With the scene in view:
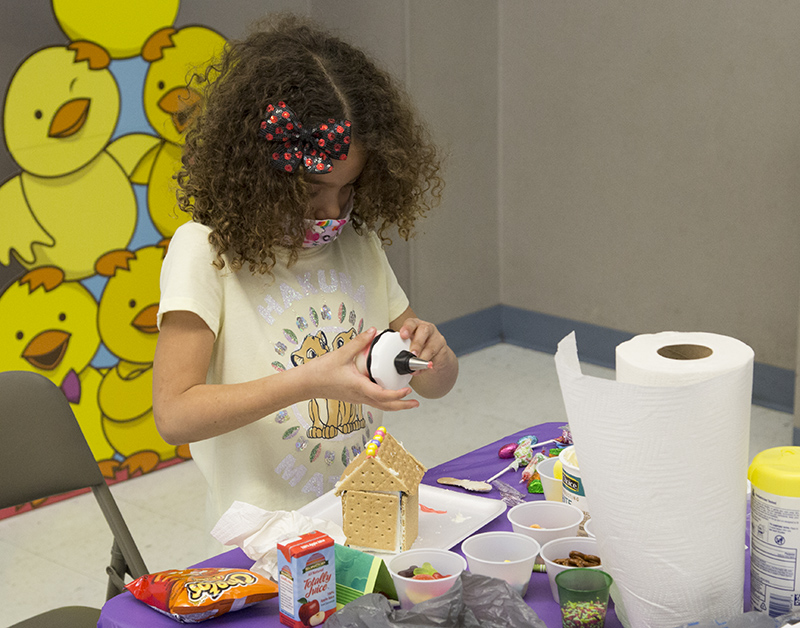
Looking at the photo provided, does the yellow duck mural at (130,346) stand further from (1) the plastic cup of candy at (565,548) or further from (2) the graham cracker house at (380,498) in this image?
(1) the plastic cup of candy at (565,548)

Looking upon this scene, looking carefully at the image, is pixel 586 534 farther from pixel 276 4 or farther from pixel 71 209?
pixel 276 4

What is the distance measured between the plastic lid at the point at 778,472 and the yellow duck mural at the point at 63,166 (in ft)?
8.04

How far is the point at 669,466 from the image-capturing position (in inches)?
36.0

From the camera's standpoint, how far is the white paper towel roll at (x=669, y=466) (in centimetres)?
90

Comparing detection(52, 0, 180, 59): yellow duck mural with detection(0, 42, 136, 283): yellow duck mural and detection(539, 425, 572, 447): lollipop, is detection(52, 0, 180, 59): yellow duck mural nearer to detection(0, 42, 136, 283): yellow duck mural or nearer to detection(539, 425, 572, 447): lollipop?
detection(0, 42, 136, 283): yellow duck mural

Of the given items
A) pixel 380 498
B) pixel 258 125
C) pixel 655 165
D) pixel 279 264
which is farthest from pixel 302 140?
pixel 655 165

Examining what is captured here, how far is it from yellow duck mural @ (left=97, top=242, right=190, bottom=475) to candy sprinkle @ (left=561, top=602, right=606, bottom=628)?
2.36m

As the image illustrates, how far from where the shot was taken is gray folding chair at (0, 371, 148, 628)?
1.62 m

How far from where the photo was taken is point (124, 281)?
123 inches

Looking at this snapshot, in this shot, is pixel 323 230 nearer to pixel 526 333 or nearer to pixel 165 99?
pixel 165 99

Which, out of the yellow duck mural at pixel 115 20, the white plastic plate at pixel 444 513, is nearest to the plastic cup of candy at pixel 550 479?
the white plastic plate at pixel 444 513

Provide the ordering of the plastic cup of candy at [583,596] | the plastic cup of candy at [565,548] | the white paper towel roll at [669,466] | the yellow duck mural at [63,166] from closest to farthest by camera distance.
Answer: the white paper towel roll at [669,466]
the plastic cup of candy at [583,596]
the plastic cup of candy at [565,548]
the yellow duck mural at [63,166]

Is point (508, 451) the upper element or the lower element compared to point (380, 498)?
lower

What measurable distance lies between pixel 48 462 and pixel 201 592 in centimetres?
70
